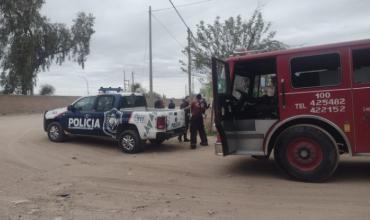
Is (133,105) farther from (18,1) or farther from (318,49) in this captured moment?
(18,1)

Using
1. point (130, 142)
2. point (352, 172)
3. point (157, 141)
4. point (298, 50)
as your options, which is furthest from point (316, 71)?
point (157, 141)

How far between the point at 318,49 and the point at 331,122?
1.40 m

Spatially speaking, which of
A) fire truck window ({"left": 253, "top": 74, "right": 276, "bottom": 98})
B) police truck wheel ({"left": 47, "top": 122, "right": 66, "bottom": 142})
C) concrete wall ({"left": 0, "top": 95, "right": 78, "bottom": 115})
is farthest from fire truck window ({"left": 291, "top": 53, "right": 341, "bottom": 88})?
concrete wall ({"left": 0, "top": 95, "right": 78, "bottom": 115})

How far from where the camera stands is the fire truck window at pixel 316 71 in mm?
7883

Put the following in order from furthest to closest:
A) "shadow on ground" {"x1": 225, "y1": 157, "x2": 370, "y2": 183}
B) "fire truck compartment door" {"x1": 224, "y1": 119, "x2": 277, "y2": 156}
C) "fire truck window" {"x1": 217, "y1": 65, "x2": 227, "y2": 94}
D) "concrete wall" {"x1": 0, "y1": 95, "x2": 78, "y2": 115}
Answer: "concrete wall" {"x1": 0, "y1": 95, "x2": 78, "y2": 115} < "fire truck window" {"x1": 217, "y1": 65, "x2": 227, "y2": 94} < "fire truck compartment door" {"x1": 224, "y1": 119, "x2": 277, "y2": 156} < "shadow on ground" {"x1": 225, "y1": 157, "x2": 370, "y2": 183}

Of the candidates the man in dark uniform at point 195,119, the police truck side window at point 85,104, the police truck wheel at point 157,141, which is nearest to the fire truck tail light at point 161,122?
the police truck wheel at point 157,141

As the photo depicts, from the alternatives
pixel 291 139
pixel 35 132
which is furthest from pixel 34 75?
pixel 291 139

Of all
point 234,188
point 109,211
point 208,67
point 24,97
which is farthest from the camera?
point 24,97

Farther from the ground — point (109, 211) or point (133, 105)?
point (133, 105)

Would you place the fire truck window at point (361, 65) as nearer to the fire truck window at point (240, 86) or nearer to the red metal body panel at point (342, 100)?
the red metal body panel at point (342, 100)

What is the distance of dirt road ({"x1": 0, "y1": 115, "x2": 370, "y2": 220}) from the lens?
20.5 feet

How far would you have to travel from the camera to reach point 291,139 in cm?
822

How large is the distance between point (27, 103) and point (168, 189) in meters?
32.0

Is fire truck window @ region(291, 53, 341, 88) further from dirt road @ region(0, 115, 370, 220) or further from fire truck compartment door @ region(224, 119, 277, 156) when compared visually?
dirt road @ region(0, 115, 370, 220)
